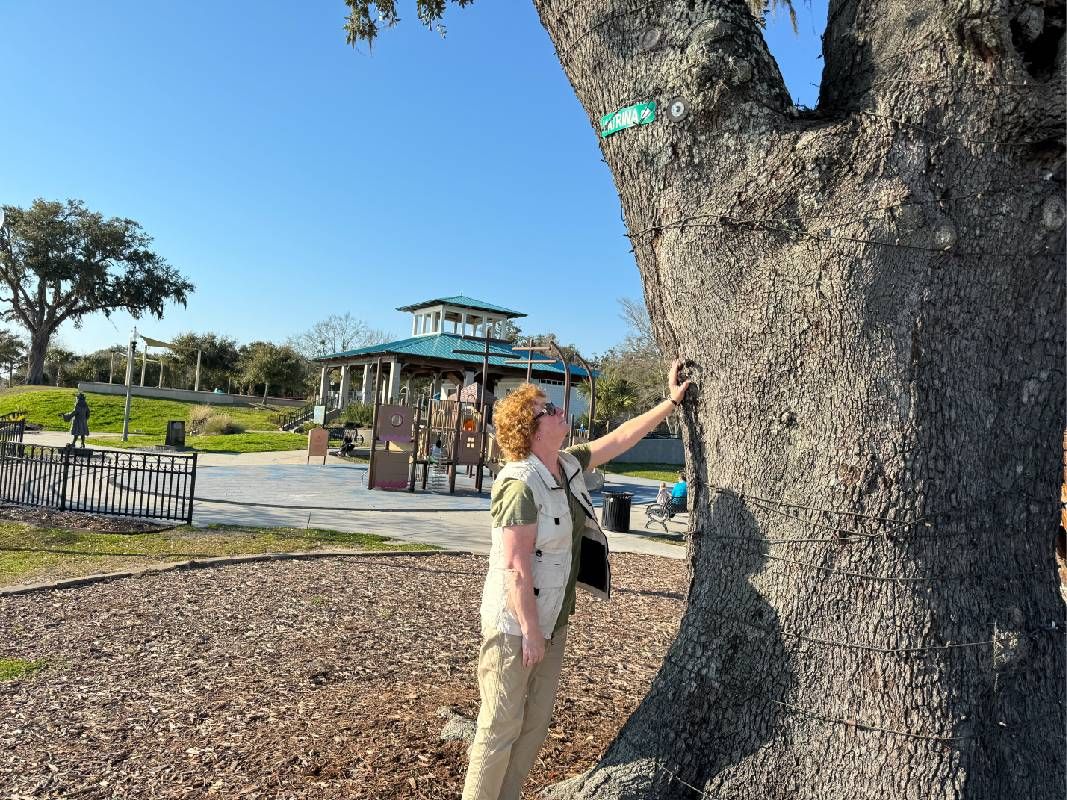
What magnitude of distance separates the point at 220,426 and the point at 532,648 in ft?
99.6

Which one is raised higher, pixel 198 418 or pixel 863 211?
pixel 863 211

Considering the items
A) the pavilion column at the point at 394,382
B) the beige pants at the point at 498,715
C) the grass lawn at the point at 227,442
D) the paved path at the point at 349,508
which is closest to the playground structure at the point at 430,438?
the paved path at the point at 349,508

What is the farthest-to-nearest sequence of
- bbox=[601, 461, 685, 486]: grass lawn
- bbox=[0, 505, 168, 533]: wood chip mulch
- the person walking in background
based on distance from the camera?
bbox=[601, 461, 685, 486]: grass lawn
the person walking in background
bbox=[0, 505, 168, 533]: wood chip mulch

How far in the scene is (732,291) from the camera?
249cm

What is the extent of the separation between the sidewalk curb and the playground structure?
20.9ft

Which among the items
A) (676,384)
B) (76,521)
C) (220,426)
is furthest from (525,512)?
(220,426)

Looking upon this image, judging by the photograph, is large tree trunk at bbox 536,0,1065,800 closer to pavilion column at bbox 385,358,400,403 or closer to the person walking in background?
Answer: the person walking in background

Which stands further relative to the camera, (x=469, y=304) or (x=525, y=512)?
(x=469, y=304)

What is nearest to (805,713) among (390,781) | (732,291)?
(732,291)

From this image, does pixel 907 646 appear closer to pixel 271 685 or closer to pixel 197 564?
pixel 271 685

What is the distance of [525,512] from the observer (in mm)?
2316

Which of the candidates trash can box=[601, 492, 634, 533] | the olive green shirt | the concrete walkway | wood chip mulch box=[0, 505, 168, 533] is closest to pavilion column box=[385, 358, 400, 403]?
the concrete walkway

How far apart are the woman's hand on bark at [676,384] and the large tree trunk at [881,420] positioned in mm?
153

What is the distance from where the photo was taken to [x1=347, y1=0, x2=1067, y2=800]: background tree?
2227 mm
